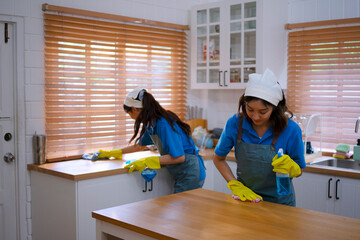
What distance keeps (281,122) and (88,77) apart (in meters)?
2.10

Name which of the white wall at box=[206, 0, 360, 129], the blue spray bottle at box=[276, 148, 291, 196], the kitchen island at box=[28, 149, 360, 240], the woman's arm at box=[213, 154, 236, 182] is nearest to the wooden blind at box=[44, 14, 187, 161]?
the kitchen island at box=[28, 149, 360, 240]

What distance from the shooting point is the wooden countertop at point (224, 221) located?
1.79 metres

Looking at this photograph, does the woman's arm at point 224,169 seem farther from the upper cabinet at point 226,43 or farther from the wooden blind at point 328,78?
the wooden blind at point 328,78

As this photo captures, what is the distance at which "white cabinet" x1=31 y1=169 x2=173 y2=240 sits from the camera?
10.5 ft

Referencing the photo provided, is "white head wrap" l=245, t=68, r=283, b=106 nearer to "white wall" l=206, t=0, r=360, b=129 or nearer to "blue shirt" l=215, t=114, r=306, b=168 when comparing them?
"blue shirt" l=215, t=114, r=306, b=168

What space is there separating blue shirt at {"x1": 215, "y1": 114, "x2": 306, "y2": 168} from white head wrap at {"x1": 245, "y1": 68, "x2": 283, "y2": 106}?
23 centimetres

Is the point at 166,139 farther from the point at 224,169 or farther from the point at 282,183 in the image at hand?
the point at 282,183

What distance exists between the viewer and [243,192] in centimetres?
240

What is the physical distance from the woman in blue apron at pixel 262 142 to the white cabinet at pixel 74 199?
1.09 metres

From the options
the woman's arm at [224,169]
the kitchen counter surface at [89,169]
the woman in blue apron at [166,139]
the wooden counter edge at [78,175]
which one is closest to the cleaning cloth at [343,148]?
the kitchen counter surface at [89,169]

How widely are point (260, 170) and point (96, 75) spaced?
6.70 feet

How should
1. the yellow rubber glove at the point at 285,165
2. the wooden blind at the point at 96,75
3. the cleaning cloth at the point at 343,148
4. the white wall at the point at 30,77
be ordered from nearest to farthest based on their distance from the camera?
1. the yellow rubber glove at the point at 285,165
2. the white wall at the point at 30,77
3. the wooden blind at the point at 96,75
4. the cleaning cloth at the point at 343,148

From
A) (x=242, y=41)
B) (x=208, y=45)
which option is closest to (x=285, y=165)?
(x=242, y=41)

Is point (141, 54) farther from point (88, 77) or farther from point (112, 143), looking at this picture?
point (112, 143)
